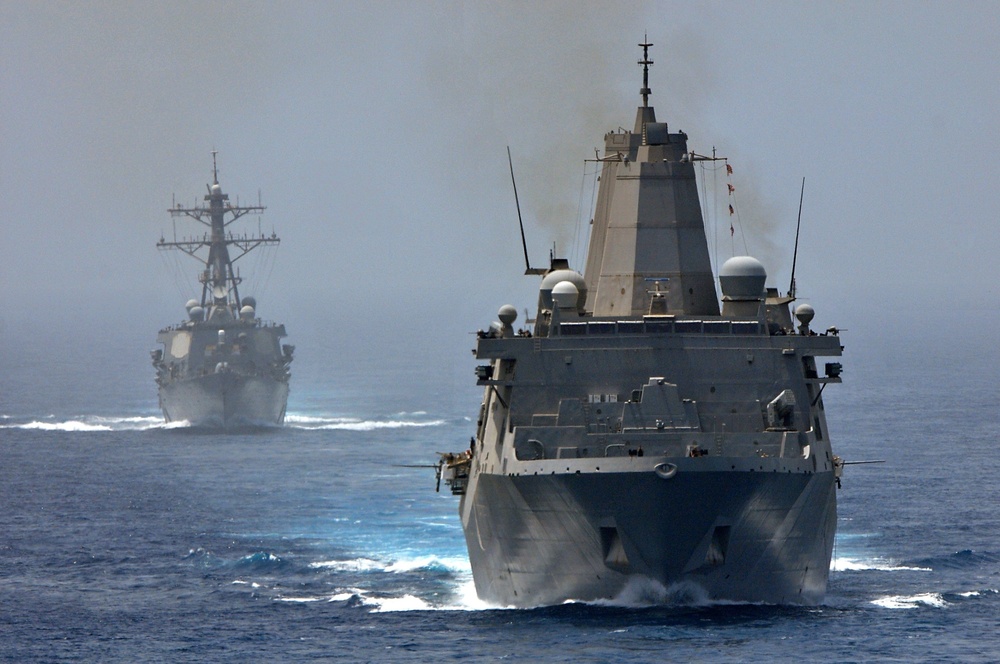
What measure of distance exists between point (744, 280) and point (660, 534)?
7147 mm

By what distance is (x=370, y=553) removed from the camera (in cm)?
4803

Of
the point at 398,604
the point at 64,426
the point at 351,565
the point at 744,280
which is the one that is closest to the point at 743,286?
the point at 744,280

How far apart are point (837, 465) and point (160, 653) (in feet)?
49.2

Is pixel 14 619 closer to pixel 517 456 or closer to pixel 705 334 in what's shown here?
pixel 517 456

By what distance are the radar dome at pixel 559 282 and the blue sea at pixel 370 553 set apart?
6.39 metres

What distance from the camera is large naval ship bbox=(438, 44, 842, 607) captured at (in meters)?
34.9

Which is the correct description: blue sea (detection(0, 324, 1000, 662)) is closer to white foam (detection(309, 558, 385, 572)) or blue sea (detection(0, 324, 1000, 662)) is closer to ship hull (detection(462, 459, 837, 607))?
white foam (detection(309, 558, 385, 572))

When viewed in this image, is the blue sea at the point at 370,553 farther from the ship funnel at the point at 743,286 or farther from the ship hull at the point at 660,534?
the ship funnel at the point at 743,286

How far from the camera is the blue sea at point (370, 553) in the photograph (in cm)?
3484

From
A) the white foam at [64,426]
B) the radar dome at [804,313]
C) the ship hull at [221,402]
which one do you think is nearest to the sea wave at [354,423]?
the ship hull at [221,402]

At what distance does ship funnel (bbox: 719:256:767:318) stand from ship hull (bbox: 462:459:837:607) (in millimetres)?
4172

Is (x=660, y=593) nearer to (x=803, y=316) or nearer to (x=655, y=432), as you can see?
(x=655, y=432)

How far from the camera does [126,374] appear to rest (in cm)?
12925

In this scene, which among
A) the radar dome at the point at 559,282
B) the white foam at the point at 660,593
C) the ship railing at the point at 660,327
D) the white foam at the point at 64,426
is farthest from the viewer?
the white foam at the point at 64,426
